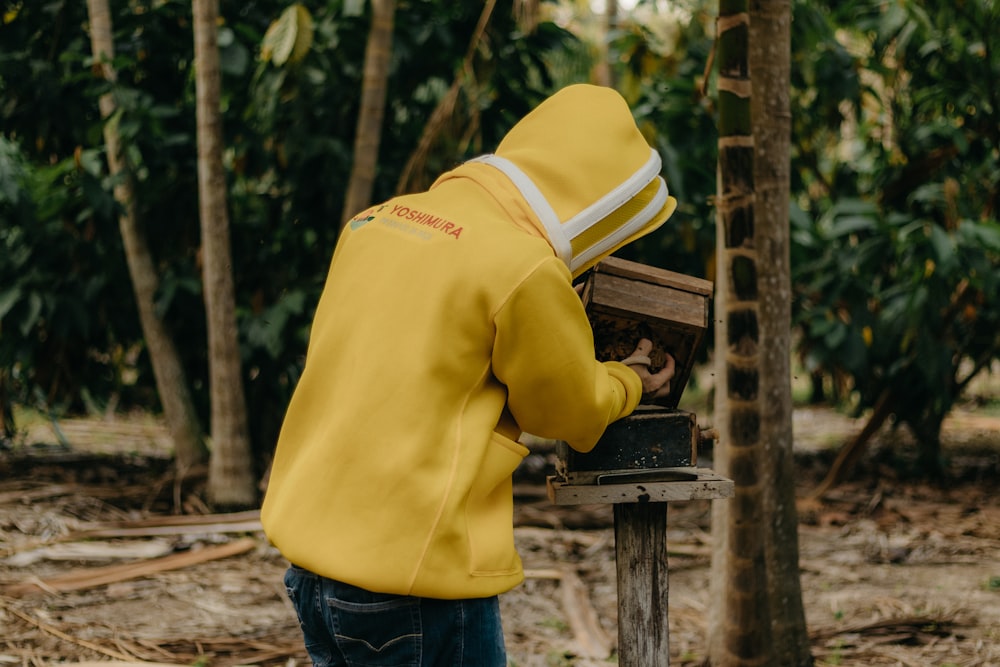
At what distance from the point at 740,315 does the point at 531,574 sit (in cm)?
204

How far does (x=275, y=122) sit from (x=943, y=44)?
12.1 feet

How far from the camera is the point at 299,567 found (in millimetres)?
1940

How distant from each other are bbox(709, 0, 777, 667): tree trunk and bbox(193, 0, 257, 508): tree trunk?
2.81 metres

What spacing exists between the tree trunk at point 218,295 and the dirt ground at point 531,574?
259 millimetres

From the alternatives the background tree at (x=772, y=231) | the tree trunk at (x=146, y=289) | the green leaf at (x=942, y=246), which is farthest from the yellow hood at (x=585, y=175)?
the tree trunk at (x=146, y=289)

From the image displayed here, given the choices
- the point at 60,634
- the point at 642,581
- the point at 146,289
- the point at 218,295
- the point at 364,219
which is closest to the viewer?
the point at 364,219

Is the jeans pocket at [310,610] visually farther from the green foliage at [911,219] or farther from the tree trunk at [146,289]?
the tree trunk at [146,289]

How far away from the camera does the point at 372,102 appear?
180 inches

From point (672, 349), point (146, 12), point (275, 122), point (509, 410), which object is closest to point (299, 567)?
point (509, 410)

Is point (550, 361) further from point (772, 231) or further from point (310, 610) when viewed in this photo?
point (772, 231)

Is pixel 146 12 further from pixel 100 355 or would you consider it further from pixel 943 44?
pixel 943 44

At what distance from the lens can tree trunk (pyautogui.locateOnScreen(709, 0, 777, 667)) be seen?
2812 millimetres

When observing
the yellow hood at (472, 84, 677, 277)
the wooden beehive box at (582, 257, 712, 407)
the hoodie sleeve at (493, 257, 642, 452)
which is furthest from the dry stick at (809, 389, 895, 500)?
the hoodie sleeve at (493, 257, 642, 452)

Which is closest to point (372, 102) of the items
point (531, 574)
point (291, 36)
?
point (291, 36)
